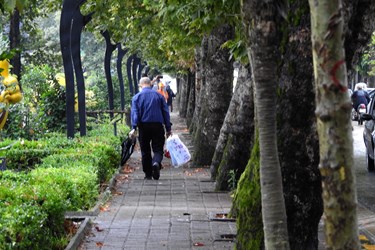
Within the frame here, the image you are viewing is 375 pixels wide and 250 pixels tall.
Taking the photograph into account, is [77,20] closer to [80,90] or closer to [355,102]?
[80,90]

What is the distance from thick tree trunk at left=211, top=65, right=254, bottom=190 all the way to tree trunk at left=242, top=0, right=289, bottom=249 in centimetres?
803

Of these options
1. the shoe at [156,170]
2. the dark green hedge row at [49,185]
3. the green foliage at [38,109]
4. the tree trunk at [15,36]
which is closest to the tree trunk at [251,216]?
the dark green hedge row at [49,185]

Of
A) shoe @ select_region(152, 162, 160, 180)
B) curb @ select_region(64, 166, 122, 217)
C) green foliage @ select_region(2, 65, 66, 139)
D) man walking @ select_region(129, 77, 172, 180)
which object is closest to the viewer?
curb @ select_region(64, 166, 122, 217)

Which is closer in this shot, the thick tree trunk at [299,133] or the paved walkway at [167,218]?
the thick tree trunk at [299,133]

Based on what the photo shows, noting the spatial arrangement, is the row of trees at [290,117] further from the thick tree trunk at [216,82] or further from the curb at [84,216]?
the thick tree trunk at [216,82]

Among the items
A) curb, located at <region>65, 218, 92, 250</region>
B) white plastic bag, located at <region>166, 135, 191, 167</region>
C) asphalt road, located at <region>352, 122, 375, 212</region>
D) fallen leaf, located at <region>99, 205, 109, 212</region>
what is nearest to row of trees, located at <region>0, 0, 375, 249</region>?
white plastic bag, located at <region>166, 135, 191, 167</region>

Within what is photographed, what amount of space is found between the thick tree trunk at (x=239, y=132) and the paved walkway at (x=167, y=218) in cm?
38

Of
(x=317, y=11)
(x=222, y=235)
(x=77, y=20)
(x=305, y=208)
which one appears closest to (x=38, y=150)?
(x=77, y=20)

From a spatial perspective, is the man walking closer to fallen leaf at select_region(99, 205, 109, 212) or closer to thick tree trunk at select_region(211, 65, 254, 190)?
thick tree trunk at select_region(211, 65, 254, 190)

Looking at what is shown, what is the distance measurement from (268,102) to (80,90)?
43.5ft

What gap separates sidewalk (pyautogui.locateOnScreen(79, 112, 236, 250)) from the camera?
10086mm

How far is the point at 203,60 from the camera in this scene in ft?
67.6

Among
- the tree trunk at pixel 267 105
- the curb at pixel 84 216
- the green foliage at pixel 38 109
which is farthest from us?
the green foliage at pixel 38 109

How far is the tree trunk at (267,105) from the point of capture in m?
5.84
